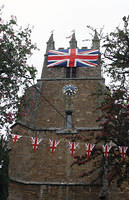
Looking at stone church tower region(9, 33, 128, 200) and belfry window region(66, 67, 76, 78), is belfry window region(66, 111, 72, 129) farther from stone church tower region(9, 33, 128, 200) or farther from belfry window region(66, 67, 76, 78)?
belfry window region(66, 67, 76, 78)

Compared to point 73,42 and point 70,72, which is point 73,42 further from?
point 70,72

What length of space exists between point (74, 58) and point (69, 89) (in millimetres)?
4099

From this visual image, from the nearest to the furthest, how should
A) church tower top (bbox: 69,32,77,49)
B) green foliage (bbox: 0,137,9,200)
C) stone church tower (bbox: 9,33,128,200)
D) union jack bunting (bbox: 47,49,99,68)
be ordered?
green foliage (bbox: 0,137,9,200)
stone church tower (bbox: 9,33,128,200)
union jack bunting (bbox: 47,49,99,68)
church tower top (bbox: 69,32,77,49)

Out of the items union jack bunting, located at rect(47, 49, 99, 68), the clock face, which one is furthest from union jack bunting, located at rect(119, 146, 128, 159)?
union jack bunting, located at rect(47, 49, 99, 68)

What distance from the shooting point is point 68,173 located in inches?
543

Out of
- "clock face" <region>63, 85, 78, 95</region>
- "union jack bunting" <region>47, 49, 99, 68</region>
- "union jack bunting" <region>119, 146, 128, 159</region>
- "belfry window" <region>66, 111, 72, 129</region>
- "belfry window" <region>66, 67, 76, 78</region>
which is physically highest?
"union jack bunting" <region>47, 49, 99, 68</region>

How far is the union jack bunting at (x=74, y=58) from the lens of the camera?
2023 cm

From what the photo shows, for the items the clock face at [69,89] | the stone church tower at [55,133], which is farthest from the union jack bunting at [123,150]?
the clock face at [69,89]

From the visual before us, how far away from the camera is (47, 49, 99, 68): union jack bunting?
20.2 metres

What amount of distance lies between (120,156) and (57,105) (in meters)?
8.60

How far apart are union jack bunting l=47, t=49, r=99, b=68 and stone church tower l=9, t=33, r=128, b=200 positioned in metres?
0.49

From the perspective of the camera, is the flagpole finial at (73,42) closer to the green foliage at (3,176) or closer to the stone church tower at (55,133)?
the stone church tower at (55,133)

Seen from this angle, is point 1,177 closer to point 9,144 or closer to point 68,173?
point 9,144

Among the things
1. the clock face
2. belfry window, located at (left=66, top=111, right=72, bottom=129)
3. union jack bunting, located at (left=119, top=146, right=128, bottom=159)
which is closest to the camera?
union jack bunting, located at (left=119, top=146, right=128, bottom=159)
